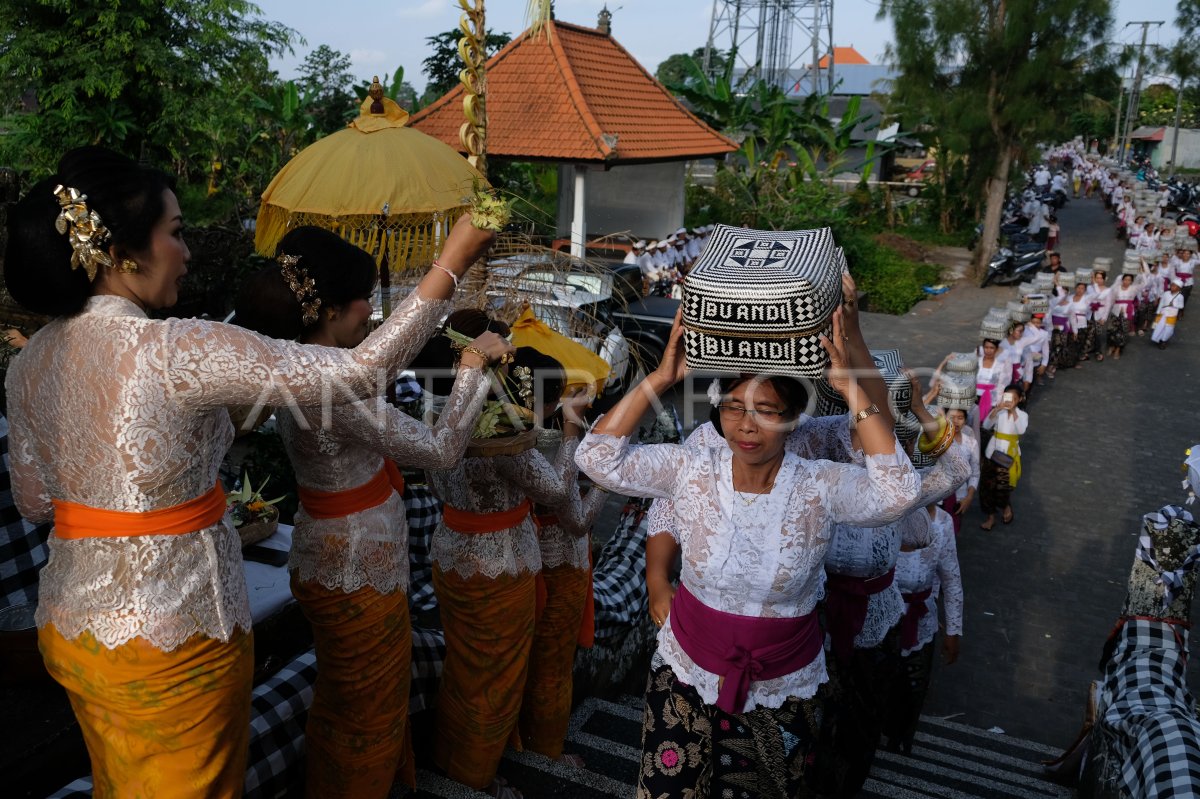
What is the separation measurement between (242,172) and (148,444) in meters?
17.4

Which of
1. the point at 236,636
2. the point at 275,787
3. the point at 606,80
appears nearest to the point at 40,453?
the point at 236,636

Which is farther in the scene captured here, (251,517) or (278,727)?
(251,517)

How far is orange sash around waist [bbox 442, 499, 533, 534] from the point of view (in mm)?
3064

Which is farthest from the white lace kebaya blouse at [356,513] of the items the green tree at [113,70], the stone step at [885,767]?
the green tree at [113,70]

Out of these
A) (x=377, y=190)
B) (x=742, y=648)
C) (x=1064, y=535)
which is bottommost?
(x=1064, y=535)

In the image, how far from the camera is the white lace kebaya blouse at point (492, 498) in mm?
3023

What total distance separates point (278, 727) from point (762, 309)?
186 centimetres

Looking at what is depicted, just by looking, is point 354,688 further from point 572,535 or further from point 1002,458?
point 1002,458

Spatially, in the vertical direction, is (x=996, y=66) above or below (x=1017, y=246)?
above

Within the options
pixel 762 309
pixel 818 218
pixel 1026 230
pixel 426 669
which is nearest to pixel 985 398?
pixel 426 669

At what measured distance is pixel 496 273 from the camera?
14.1ft

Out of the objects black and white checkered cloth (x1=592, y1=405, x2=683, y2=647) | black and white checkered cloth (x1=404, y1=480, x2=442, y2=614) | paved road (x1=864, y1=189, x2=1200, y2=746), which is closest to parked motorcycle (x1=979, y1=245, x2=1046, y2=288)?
paved road (x1=864, y1=189, x2=1200, y2=746)

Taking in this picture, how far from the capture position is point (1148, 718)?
3.18 meters

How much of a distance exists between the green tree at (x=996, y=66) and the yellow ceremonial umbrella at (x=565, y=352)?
57.8 feet
